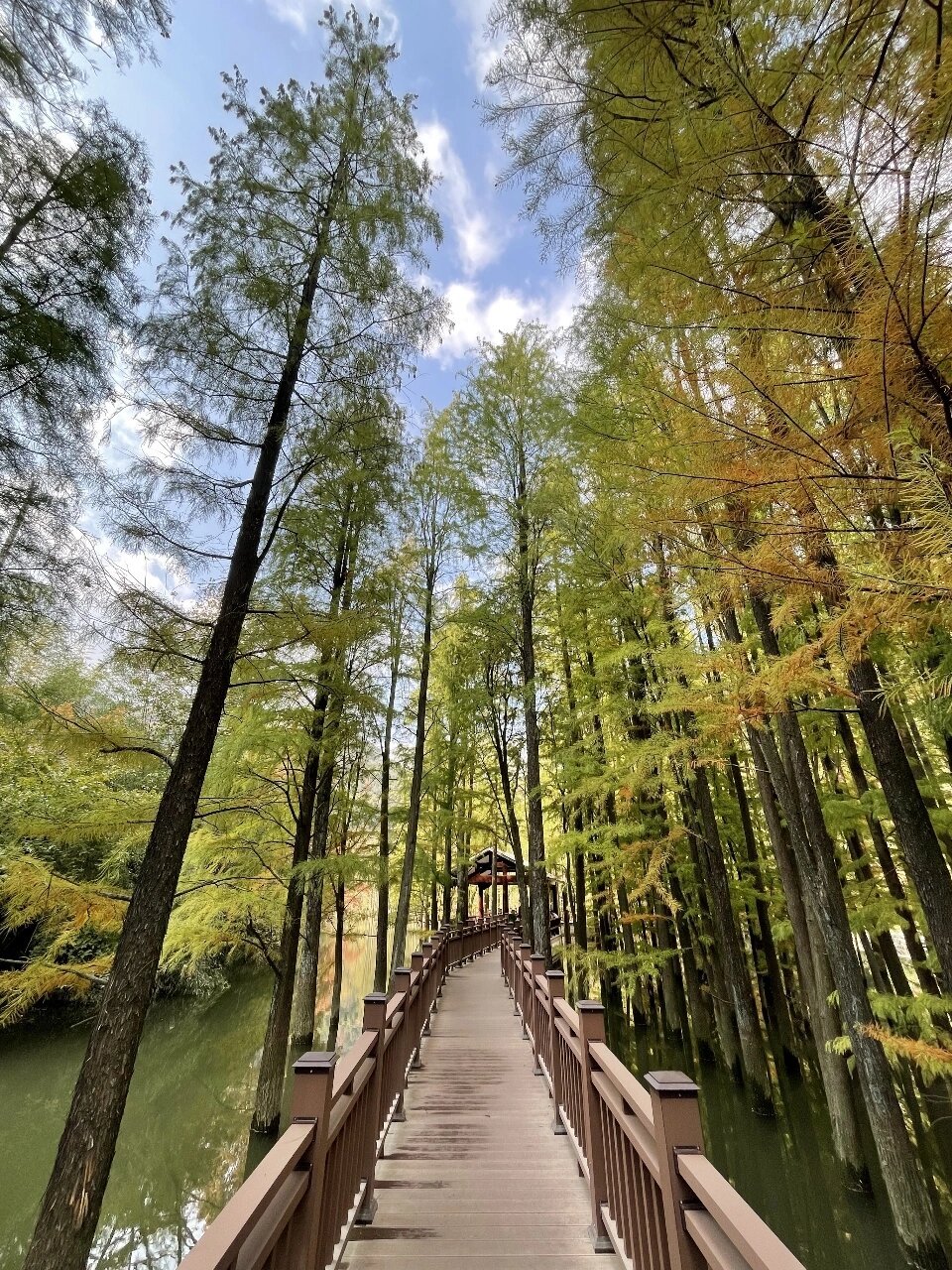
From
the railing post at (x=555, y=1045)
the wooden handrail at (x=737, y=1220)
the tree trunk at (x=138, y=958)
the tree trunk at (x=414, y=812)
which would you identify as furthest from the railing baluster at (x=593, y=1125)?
the tree trunk at (x=414, y=812)

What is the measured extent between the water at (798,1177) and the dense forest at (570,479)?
0.40m

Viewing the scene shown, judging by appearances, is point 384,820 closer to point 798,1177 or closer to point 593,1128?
point 798,1177

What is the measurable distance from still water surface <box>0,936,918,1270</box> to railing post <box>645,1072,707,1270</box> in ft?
15.9

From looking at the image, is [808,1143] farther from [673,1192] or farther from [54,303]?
[54,303]

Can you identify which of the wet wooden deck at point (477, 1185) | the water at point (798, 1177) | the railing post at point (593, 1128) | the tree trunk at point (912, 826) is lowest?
the water at point (798, 1177)

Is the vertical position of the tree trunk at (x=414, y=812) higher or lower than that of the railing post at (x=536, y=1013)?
higher

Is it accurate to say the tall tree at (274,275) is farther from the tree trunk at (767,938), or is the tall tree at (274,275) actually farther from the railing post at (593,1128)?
the tree trunk at (767,938)

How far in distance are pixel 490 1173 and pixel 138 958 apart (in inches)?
101

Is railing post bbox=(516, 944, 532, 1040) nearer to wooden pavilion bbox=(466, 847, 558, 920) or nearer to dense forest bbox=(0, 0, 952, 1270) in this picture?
dense forest bbox=(0, 0, 952, 1270)

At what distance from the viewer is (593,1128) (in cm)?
280

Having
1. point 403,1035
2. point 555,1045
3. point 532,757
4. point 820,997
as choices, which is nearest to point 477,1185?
point 555,1045

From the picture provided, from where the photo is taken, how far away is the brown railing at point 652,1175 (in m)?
1.32

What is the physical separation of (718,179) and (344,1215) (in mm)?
5172

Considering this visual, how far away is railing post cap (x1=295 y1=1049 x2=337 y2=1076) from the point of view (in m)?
2.01
